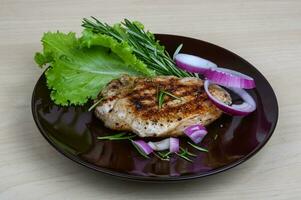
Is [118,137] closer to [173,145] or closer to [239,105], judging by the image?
[173,145]

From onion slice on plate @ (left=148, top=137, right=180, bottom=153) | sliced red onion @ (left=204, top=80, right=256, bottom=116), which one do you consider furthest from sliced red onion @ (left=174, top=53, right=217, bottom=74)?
onion slice on plate @ (left=148, top=137, right=180, bottom=153)

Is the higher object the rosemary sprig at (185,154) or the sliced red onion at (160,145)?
the rosemary sprig at (185,154)

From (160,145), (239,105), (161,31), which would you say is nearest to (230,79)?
(239,105)

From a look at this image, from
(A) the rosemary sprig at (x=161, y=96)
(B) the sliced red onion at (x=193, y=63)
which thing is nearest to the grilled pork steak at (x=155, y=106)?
(A) the rosemary sprig at (x=161, y=96)

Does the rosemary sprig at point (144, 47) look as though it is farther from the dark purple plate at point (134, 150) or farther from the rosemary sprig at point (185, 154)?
the rosemary sprig at point (185, 154)

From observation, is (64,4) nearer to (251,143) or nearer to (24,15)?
(24,15)

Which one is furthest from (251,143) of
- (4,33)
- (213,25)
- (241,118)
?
(4,33)
